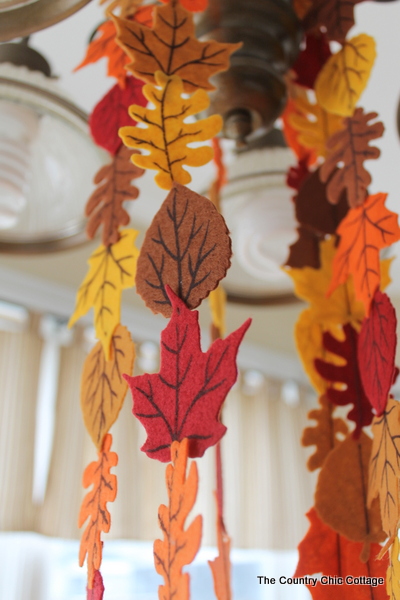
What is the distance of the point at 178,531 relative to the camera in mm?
253

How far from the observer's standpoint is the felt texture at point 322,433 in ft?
1.35

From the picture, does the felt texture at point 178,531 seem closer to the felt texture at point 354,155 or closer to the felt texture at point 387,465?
the felt texture at point 387,465

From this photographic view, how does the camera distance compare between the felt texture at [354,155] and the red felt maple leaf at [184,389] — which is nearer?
the red felt maple leaf at [184,389]

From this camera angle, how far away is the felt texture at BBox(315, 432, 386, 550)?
13.4 inches

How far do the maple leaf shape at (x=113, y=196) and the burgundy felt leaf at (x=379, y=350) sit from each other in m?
0.16

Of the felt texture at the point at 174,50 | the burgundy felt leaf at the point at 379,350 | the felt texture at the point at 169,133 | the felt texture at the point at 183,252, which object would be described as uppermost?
the felt texture at the point at 174,50

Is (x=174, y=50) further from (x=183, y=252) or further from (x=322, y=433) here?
(x=322, y=433)

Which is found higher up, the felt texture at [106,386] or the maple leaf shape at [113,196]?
the maple leaf shape at [113,196]

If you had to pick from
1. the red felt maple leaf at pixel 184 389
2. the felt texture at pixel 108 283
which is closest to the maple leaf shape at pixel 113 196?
the felt texture at pixel 108 283

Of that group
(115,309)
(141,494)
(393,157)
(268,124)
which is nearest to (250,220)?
(268,124)

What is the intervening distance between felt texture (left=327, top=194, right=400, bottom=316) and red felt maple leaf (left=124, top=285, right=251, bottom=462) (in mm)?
116

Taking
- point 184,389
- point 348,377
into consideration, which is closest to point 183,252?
point 184,389

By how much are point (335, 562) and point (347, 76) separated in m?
0.32

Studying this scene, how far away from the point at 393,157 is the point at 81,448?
3.83 feet
